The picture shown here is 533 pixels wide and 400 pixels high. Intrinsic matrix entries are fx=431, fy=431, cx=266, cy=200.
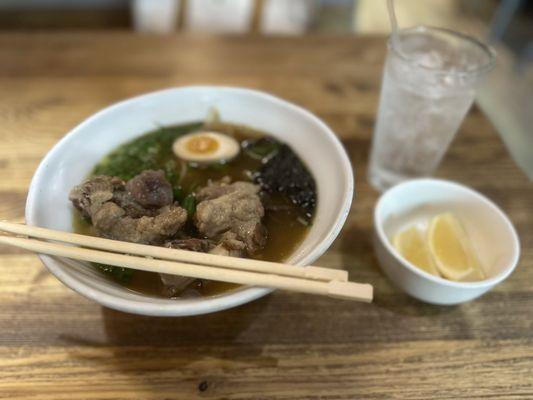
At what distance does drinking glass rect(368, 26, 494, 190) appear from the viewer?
177cm

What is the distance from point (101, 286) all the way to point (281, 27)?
3.92 metres

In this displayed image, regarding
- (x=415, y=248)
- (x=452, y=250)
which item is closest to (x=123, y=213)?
(x=415, y=248)

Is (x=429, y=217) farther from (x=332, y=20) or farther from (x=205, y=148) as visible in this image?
(x=332, y=20)

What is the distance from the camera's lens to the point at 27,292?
1.54 m

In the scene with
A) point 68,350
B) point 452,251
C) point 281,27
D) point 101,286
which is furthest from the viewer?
point 281,27

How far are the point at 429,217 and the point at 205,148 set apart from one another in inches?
40.3

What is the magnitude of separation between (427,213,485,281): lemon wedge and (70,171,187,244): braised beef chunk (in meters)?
0.94

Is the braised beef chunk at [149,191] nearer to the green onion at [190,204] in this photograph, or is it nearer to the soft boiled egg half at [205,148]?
the green onion at [190,204]

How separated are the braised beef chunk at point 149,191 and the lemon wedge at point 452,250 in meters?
1.01

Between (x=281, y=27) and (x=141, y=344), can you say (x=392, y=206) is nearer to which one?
(x=141, y=344)

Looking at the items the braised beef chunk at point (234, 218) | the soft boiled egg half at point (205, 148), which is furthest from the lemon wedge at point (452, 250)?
the soft boiled egg half at point (205, 148)

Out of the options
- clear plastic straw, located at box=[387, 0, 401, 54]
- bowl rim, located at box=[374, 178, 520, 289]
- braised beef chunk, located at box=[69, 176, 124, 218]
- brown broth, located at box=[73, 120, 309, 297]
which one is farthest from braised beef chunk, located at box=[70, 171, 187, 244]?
clear plastic straw, located at box=[387, 0, 401, 54]

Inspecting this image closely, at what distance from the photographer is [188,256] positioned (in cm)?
121

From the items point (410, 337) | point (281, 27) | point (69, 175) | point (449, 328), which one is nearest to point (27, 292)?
point (69, 175)
